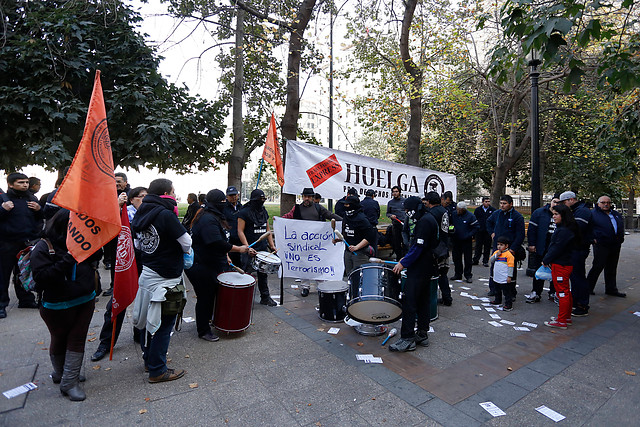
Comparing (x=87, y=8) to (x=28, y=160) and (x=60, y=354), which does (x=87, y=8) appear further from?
(x=60, y=354)

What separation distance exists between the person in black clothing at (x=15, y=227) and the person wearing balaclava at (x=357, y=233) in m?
5.27

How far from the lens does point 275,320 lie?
229 inches

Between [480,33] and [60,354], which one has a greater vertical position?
[480,33]

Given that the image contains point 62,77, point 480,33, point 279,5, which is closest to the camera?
point 62,77

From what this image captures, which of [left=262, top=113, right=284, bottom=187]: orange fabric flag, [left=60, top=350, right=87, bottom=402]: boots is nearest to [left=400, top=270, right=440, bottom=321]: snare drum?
[left=262, top=113, right=284, bottom=187]: orange fabric flag

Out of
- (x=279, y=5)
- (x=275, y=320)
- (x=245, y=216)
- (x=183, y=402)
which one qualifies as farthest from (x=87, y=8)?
(x=183, y=402)

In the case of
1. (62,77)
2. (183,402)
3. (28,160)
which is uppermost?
(62,77)

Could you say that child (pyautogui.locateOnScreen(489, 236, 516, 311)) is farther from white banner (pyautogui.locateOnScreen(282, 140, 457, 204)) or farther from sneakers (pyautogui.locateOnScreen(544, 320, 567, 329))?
white banner (pyautogui.locateOnScreen(282, 140, 457, 204))

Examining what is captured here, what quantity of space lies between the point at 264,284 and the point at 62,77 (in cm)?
748

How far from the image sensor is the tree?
29.1 feet

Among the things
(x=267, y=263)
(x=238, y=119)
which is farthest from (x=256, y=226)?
(x=238, y=119)

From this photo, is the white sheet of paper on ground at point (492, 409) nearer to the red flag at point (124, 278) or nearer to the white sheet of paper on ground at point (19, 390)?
the red flag at point (124, 278)

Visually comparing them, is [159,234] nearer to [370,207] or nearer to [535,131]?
[370,207]

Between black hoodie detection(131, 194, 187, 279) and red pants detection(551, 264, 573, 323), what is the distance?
216 inches
